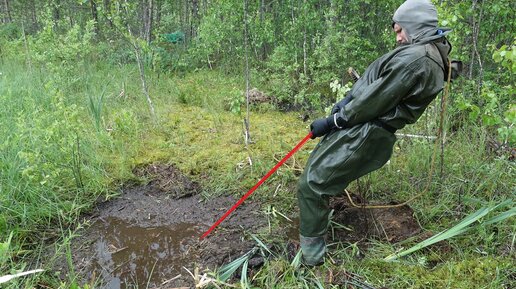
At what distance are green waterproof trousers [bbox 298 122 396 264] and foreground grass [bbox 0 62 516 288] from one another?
0.83ft

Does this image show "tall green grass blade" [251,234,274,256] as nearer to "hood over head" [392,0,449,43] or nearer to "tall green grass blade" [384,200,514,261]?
"tall green grass blade" [384,200,514,261]

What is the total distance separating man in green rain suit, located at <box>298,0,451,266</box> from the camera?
2238mm

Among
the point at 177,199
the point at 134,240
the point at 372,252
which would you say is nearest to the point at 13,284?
the point at 134,240

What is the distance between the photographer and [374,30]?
6.33 metres

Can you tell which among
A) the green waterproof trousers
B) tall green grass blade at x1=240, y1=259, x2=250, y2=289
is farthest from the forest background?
tall green grass blade at x1=240, y1=259, x2=250, y2=289

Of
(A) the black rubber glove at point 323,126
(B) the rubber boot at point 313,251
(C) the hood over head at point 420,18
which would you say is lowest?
(B) the rubber boot at point 313,251

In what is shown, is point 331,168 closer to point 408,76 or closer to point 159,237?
point 408,76

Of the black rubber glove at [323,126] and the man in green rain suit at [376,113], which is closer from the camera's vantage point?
the man in green rain suit at [376,113]

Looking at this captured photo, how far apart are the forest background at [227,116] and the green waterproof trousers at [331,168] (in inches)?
16.7

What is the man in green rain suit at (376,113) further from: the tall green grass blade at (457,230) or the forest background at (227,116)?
the tall green grass blade at (457,230)

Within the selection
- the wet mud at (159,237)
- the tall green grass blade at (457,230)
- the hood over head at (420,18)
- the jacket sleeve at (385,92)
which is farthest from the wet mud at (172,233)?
the hood over head at (420,18)

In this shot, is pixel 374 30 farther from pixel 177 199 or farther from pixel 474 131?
pixel 177 199

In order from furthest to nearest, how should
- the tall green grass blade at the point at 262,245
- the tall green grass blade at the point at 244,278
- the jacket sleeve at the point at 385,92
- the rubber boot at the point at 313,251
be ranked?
1. the tall green grass blade at the point at 262,245
2. the rubber boot at the point at 313,251
3. the tall green grass blade at the point at 244,278
4. the jacket sleeve at the point at 385,92

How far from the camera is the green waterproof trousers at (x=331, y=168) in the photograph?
2467 millimetres
